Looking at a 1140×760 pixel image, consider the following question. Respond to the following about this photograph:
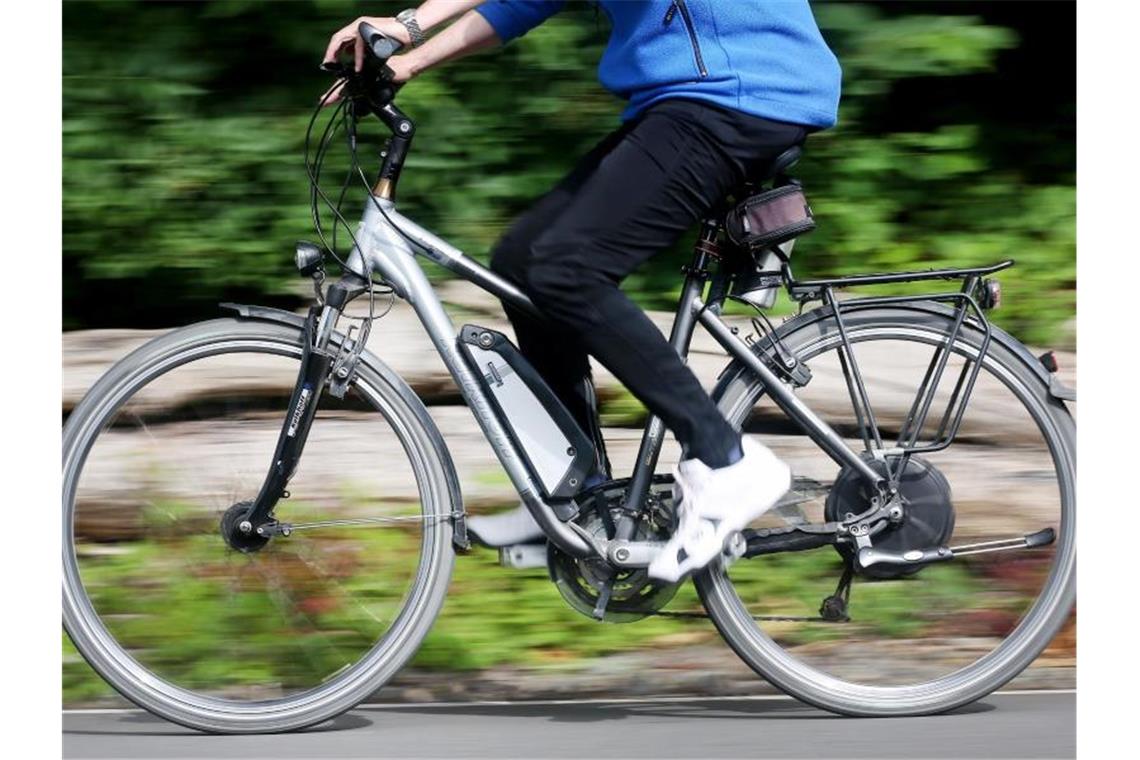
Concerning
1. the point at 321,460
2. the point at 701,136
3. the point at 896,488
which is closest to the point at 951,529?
the point at 896,488

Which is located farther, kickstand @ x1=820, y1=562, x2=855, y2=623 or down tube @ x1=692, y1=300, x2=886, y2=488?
kickstand @ x1=820, y1=562, x2=855, y2=623

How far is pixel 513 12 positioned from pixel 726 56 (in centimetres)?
55

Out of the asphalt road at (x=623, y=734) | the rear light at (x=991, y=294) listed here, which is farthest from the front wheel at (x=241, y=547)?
the rear light at (x=991, y=294)

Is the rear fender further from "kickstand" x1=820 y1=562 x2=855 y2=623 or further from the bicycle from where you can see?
"kickstand" x1=820 y1=562 x2=855 y2=623

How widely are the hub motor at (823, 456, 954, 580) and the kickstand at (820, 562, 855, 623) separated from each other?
66 mm

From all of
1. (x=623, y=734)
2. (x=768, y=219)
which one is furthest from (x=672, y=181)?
(x=623, y=734)

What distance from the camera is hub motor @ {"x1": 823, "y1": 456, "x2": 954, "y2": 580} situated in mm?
3867

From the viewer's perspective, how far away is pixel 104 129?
530 centimetres

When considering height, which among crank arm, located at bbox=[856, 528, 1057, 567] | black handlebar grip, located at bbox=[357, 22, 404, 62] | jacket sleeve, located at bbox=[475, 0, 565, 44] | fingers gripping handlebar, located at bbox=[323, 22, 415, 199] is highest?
jacket sleeve, located at bbox=[475, 0, 565, 44]

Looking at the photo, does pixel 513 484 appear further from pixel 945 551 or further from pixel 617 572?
pixel 945 551

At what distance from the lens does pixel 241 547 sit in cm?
389

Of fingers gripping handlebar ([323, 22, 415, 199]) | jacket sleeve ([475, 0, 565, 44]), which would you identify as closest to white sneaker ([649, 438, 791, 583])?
fingers gripping handlebar ([323, 22, 415, 199])

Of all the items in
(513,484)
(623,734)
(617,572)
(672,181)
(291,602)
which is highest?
(672,181)

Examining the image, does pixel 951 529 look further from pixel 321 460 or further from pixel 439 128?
pixel 439 128
